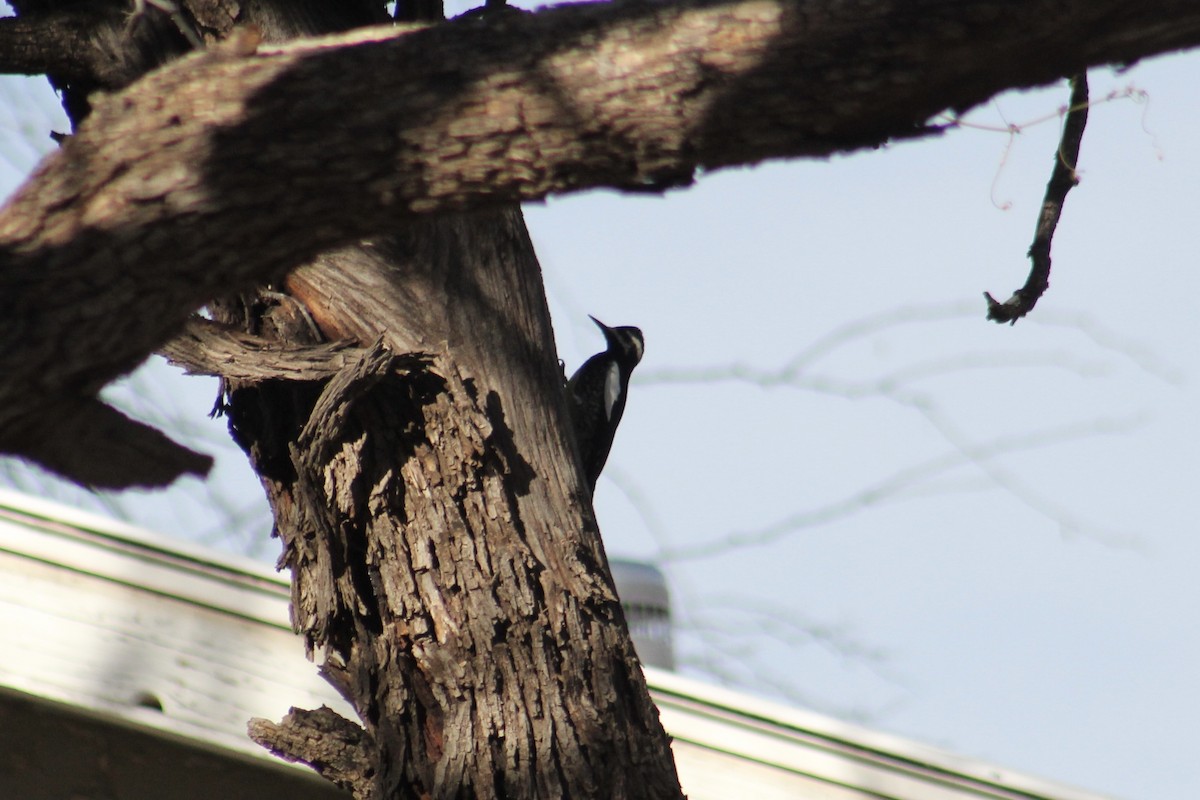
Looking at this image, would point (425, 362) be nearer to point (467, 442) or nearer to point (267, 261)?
point (467, 442)

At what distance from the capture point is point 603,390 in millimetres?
6984

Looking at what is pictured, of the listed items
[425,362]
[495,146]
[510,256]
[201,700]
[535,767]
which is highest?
[510,256]

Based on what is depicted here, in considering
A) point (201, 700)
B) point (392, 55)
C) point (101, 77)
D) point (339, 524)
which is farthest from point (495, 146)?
point (201, 700)

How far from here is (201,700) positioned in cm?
318

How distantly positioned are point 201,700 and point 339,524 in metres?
1.13

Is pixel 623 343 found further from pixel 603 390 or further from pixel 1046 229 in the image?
pixel 1046 229

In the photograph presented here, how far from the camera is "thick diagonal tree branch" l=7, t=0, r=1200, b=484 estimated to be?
1.42m

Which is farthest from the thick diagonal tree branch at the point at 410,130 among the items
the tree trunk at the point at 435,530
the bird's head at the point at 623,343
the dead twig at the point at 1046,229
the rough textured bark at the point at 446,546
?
the bird's head at the point at 623,343

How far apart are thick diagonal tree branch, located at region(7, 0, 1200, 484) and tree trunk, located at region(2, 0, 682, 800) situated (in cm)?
57

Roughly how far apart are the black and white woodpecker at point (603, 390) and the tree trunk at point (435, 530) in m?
3.66

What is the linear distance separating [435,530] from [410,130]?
0.95 metres

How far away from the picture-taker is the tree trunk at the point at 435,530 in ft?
7.07

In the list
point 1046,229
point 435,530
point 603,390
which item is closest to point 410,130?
point 435,530

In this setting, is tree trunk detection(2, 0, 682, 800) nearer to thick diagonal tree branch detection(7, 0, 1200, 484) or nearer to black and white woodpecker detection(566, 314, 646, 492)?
thick diagonal tree branch detection(7, 0, 1200, 484)
